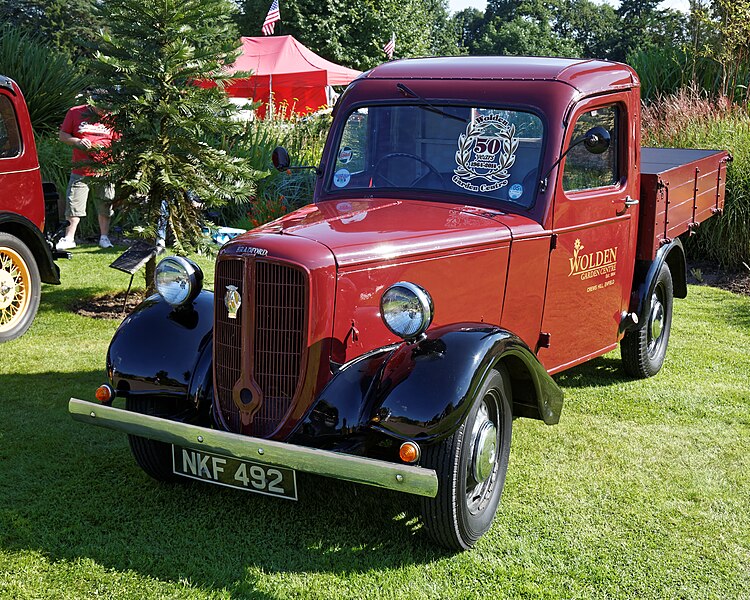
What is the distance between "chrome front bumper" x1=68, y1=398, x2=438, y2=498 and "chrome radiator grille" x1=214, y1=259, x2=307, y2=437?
0.34 meters

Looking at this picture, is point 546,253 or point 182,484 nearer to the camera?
point 182,484

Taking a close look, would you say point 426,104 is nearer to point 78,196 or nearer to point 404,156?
point 404,156

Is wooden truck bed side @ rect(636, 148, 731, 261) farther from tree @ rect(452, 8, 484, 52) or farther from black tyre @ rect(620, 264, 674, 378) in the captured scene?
tree @ rect(452, 8, 484, 52)

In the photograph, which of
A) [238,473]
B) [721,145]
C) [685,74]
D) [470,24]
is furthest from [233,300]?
[470,24]

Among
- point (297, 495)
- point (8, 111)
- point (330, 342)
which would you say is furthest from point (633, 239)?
point (8, 111)

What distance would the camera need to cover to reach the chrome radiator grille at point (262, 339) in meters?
3.46

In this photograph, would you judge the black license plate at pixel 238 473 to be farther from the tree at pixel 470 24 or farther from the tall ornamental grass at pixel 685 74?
the tree at pixel 470 24

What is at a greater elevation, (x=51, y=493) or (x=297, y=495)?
(x=297, y=495)

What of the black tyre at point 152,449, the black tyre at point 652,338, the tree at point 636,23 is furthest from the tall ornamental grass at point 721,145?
the tree at point 636,23

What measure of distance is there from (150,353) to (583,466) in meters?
2.36

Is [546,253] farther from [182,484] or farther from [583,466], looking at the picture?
[182,484]

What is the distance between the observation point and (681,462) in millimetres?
4609

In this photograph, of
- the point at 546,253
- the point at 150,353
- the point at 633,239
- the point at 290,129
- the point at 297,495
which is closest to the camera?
the point at 297,495

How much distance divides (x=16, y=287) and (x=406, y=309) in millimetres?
4567
